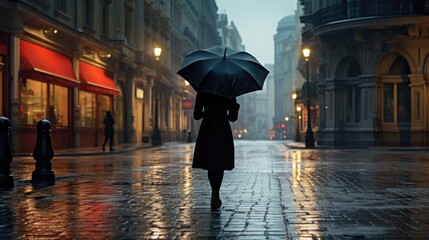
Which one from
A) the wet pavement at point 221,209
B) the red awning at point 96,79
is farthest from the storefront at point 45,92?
the wet pavement at point 221,209

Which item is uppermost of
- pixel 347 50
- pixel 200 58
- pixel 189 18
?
pixel 189 18

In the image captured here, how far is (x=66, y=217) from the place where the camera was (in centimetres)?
736

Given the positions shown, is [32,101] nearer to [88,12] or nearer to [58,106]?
[58,106]

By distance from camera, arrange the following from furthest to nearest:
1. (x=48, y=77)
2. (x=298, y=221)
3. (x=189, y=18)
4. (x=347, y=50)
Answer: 1. (x=189, y=18)
2. (x=347, y=50)
3. (x=48, y=77)
4. (x=298, y=221)

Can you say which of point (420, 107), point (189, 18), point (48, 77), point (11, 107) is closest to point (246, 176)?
point (11, 107)

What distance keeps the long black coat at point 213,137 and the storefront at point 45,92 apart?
1820 cm

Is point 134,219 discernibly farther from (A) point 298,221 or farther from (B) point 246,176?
(B) point 246,176

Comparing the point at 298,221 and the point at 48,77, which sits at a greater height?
the point at 48,77

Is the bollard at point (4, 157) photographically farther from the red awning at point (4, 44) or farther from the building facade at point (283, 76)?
the building facade at point (283, 76)

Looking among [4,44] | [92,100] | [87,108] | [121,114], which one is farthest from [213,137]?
[121,114]

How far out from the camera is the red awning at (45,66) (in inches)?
988

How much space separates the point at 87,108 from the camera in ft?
112

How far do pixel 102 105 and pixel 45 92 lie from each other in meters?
9.58

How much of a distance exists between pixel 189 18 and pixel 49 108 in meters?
49.4
